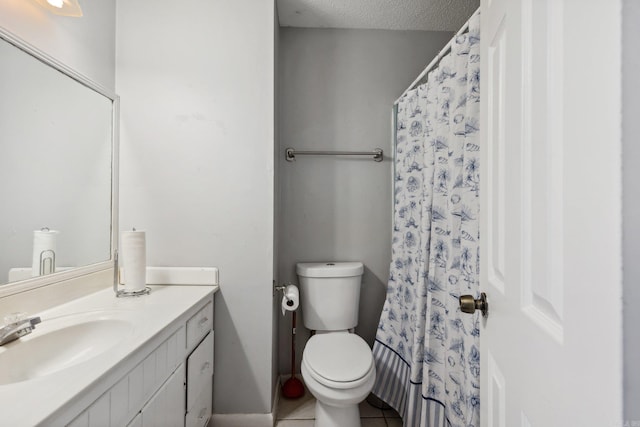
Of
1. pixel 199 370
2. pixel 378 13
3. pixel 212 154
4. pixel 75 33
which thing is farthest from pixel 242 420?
pixel 378 13

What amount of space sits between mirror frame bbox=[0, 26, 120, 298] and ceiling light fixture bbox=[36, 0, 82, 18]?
0.17 meters

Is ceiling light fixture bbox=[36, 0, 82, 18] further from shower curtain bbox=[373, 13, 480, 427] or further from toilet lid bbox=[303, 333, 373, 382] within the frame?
toilet lid bbox=[303, 333, 373, 382]

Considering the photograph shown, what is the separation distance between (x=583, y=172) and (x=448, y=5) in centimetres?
200

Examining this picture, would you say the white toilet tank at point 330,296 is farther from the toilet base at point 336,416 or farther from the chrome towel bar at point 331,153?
the chrome towel bar at point 331,153

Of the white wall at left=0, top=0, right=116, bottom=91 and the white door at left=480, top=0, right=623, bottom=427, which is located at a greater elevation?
the white wall at left=0, top=0, right=116, bottom=91

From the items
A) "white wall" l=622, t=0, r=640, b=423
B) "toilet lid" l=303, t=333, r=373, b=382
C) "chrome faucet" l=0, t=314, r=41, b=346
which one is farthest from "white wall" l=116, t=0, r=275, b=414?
"white wall" l=622, t=0, r=640, b=423

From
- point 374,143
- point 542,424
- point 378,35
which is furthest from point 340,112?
point 542,424

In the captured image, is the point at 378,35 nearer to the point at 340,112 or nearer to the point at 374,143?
the point at 340,112

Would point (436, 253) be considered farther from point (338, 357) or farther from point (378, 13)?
point (378, 13)

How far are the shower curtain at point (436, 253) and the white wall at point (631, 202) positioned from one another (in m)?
0.81

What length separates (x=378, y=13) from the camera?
6.40 feet

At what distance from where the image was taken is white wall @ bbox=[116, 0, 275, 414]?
1.63 metres

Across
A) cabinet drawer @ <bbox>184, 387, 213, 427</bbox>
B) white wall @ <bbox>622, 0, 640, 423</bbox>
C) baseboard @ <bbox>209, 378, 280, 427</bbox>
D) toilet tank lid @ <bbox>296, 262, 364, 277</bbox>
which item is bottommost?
baseboard @ <bbox>209, 378, 280, 427</bbox>

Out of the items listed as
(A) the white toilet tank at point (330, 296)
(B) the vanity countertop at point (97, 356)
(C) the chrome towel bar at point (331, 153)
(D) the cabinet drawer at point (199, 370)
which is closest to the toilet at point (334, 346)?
(A) the white toilet tank at point (330, 296)
